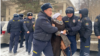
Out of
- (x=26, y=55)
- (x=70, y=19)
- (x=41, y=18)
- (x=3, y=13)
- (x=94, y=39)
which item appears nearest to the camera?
(x=41, y=18)

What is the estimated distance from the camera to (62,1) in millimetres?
17062

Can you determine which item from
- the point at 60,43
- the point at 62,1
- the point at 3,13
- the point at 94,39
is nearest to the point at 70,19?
the point at 60,43

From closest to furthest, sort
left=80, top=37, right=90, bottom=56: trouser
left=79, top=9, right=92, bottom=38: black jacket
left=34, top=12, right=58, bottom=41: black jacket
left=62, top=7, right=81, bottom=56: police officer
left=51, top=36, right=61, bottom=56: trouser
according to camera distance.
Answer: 1. left=34, top=12, right=58, bottom=41: black jacket
2. left=51, top=36, right=61, bottom=56: trouser
3. left=62, top=7, right=81, bottom=56: police officer
4. left=79, top=9, right=92, bottom=38: black jacket
5. left=80, top=37, right=90, bottom=56: trouser

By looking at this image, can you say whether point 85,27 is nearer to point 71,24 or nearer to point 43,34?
point 71,24

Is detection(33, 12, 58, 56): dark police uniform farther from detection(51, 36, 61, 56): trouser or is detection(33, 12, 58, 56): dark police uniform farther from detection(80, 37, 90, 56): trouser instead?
detection(80, 37, 90, 56): trouser

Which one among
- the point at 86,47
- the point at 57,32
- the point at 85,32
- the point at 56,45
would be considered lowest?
the point at 86,47

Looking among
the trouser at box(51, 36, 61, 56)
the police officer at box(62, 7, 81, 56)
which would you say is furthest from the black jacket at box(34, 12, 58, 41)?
the police officer at box(62, 7, 81, 56)

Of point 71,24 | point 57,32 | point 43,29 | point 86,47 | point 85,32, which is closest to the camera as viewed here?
point 43,29

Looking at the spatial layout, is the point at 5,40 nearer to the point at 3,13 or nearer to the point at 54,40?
the point at 54,40

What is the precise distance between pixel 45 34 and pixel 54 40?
44 cm

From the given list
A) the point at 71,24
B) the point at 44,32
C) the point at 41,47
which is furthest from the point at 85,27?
the point at 41,47

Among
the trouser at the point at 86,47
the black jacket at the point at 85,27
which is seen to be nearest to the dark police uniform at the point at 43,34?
the black jacket at the point at 85,27

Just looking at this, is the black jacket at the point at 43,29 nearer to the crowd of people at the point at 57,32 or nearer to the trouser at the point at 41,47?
the crowd of people at the point at 57,32

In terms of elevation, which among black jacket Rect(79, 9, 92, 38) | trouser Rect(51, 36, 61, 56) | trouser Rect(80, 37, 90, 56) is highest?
black jacket Rect(79, 9, 92, 38)
